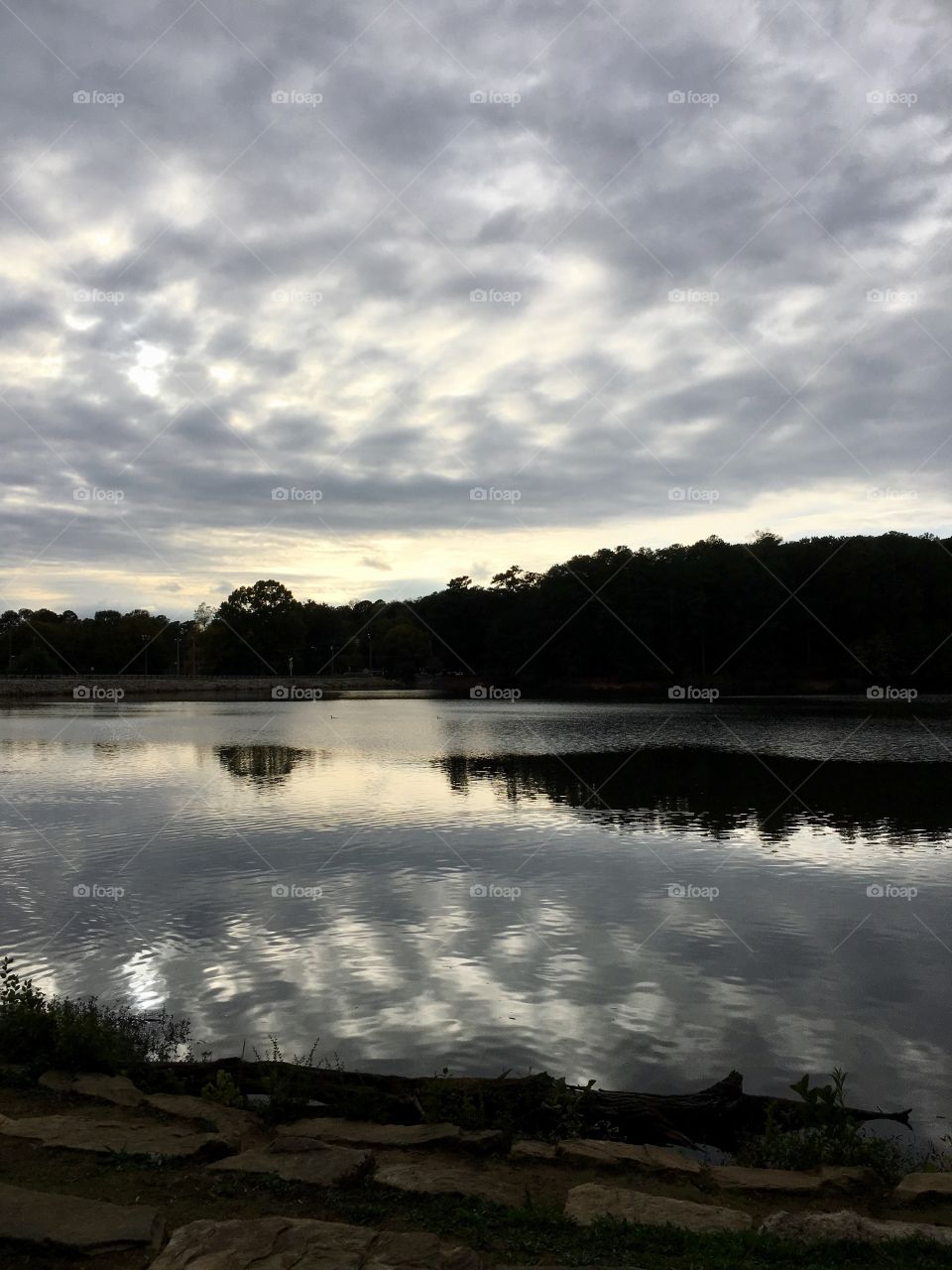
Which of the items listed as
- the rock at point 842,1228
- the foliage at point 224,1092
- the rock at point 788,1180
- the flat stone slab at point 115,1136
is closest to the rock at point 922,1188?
the rock at point 788,1180

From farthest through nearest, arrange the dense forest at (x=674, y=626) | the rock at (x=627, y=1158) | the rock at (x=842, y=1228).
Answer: the dense forest at (x=674, y=626) → the rock at (x=627, y=1158) → the rock at (x=842, y=1228)

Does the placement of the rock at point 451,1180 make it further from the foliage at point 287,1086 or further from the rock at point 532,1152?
the foliage at point 287,1086

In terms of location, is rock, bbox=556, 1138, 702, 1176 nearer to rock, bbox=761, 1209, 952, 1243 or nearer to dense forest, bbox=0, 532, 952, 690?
rock, bbox=761, 1209, 952, 1243

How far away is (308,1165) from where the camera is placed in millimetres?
6289

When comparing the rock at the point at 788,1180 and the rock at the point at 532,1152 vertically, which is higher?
the rock at the point at 532,1152

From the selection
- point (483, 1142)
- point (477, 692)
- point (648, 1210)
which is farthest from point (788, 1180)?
point (477, 692)

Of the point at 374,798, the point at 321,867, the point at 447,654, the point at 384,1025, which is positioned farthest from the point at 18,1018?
the point at 447,654

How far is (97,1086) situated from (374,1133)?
97.9 inches

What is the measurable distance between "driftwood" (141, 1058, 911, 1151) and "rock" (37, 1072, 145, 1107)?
0.41 m

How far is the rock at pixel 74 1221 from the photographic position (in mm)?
5055

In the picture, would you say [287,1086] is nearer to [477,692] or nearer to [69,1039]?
[69,1039]

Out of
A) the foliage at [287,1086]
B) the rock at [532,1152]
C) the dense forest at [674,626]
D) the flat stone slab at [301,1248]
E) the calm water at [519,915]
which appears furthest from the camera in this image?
the dense forest at [674,626]

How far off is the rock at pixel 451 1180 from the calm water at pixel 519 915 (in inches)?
96.4

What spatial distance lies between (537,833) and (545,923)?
23.9 ft
